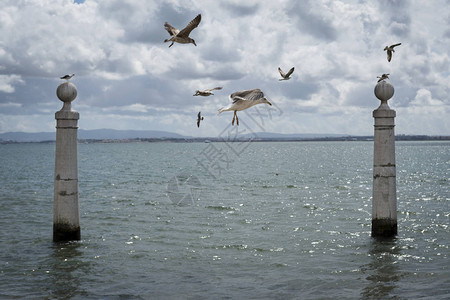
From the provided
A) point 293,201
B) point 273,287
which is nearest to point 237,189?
point 293,201

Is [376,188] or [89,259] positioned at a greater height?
[376,188]

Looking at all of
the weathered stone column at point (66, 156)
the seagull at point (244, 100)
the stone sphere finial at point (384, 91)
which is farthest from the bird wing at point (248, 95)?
the stone sphere finial at point (384, 91)

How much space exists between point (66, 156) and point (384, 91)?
36.2 ft

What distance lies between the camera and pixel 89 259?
1680 centimetres

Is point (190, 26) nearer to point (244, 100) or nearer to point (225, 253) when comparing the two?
point (244, 100)

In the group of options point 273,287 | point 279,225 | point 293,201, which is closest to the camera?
point 273,287

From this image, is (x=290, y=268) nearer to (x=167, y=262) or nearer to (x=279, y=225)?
(x=167, y=262)

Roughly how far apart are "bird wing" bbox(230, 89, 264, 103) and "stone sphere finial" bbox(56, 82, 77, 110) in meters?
13.1

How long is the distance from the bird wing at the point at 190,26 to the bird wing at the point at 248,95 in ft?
5.15

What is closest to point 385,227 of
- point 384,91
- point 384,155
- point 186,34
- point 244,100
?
point 384,155

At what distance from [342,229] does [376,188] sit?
591 centimetres

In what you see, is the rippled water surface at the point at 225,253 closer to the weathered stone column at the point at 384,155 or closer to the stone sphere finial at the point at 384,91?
the weathered stone column at the point at 384,155

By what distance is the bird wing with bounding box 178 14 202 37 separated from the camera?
19.0 ft

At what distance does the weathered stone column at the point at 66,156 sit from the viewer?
16172 millimetres
